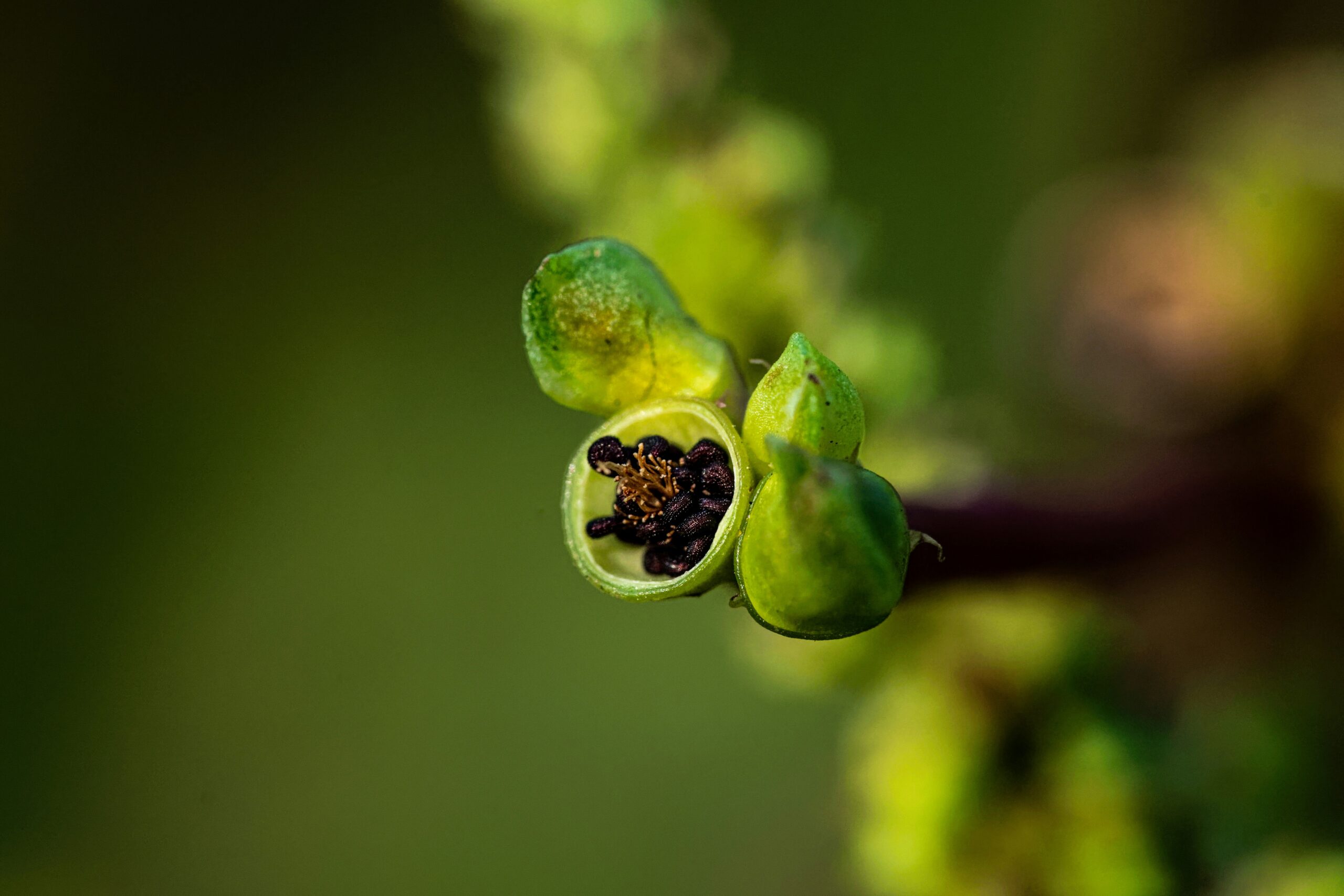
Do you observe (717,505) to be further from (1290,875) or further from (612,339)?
(1290,875)

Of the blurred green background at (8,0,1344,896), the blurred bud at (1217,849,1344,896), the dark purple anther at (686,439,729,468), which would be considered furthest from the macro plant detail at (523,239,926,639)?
the blurred green background at (8,0,1344,896)

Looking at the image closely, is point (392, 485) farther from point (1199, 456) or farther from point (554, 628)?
point (1199, 456)

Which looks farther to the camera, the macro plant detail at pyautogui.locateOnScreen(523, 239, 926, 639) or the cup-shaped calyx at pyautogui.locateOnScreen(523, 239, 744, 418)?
the cup-shaped calyx at pyautogui.locateOnScreen(523, 239, 744, 418)

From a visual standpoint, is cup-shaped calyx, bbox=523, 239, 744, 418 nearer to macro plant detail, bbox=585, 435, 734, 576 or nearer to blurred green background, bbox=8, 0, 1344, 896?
macro plant detail, bbox=585, 435, 734, 576

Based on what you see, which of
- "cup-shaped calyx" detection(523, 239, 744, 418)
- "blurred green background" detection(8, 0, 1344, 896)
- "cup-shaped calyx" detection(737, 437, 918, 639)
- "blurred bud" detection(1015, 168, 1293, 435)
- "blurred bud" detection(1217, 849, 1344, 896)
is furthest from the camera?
"blurred green background" detection(8, 0, 1344, 896)

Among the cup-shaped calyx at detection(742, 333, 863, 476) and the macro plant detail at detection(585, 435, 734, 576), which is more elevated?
the cup-shaped calyx at detection(742, 333, 863, 476)

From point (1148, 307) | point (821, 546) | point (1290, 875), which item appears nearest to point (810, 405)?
point (821, 546)

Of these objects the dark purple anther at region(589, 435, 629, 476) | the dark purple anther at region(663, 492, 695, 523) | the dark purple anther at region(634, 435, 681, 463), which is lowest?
the dark purple anther at region(663, 492, 695, 523)

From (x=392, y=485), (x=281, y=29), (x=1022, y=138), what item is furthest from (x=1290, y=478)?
(x=281, y=29)
